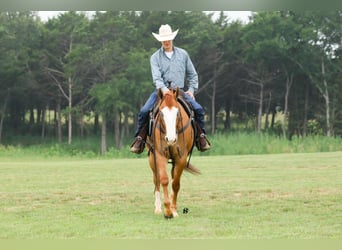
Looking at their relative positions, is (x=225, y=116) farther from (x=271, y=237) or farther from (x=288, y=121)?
(x=271, y=237)

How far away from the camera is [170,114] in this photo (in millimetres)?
8703

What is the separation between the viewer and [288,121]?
4531 cm

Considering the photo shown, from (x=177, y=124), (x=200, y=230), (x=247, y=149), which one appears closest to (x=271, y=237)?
(x=200, y=230)

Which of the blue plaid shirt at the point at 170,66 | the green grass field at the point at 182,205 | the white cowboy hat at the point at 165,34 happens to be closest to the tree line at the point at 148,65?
the green grass field at the point at 182,205

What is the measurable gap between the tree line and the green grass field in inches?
883

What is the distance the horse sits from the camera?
875 centimetres

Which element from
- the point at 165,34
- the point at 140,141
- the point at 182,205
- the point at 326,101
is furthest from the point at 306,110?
the point at 165,34

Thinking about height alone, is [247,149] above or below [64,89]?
below

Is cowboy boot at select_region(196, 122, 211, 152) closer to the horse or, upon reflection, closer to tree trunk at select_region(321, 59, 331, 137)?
the horse

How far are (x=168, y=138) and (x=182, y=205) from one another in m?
2.29

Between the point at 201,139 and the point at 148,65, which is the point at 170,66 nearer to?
the point at 201,139

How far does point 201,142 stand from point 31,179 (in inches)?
271

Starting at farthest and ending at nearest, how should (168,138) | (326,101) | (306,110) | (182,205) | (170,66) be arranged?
(306,110) → (326,101) → (182,205) → (170,66) → (168,138)

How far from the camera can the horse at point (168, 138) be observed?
8.75 metres
